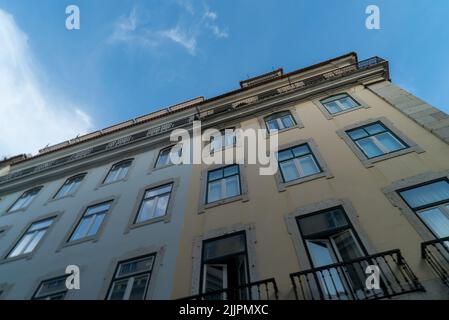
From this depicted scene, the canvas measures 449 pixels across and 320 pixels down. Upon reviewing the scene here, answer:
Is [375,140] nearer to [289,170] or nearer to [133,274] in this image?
[289,170]

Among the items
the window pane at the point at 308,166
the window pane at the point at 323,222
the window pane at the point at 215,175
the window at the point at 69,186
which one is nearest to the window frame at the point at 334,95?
the window pane at the point at 308,166

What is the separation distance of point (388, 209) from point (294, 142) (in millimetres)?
4443

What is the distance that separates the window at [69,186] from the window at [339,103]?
1241 cm

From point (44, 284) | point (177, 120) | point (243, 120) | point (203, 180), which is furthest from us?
point (177, 120)

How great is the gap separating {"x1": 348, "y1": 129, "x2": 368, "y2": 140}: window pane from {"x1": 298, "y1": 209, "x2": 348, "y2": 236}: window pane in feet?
11.6

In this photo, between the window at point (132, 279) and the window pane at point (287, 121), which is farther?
the window pane at point (287, 121)

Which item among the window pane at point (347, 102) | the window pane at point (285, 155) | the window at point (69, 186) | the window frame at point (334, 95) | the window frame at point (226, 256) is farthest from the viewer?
the window at point (69, 186)

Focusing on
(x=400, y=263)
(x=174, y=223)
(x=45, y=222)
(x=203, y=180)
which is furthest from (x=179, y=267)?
(x=45, y=222)

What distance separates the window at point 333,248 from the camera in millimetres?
5555

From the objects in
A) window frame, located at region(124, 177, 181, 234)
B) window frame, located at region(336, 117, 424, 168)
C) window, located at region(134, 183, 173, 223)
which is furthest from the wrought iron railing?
window, located at region(134, 183, 173, 223)

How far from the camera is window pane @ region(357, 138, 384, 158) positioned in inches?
335

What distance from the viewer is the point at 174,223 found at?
8.92 metres

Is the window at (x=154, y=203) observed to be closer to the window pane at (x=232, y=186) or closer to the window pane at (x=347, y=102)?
the window pane at (x=232, y=186)
